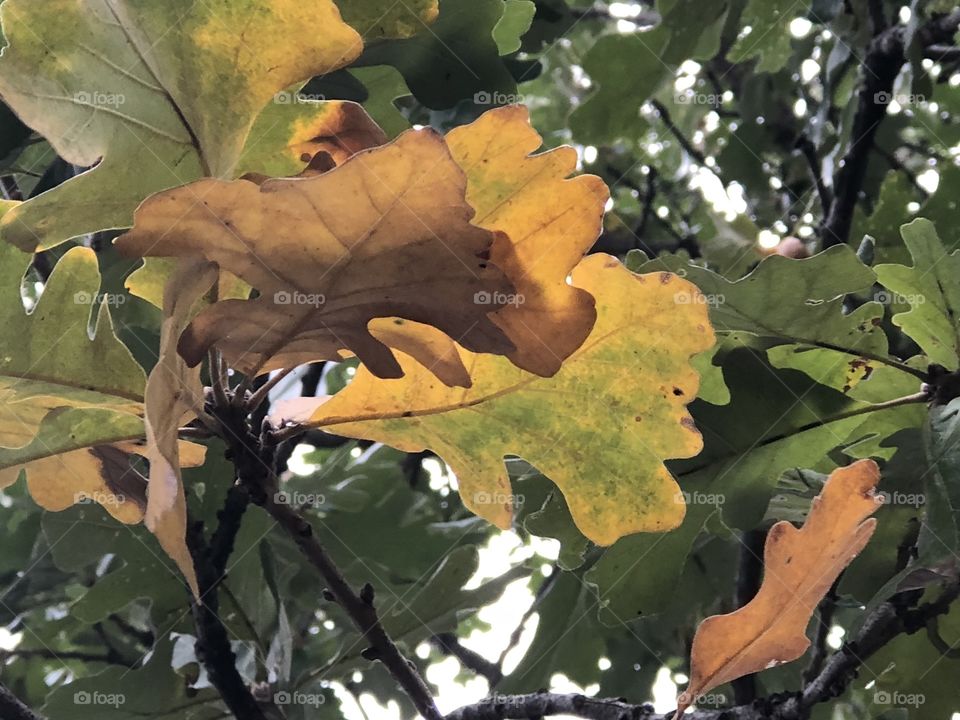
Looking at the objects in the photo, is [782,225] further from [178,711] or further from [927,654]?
[178,711]

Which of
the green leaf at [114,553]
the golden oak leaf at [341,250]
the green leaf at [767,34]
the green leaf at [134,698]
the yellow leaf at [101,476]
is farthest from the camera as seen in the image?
the green leaf at [767,34]

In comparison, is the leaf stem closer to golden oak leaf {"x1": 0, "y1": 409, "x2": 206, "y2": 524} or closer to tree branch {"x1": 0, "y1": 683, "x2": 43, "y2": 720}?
golden oak leaf {"x1": 0, "y1": 409, "x2": 206, "y2": 524}

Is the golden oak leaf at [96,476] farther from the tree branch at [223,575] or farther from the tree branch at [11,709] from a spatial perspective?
the tree branch at [11,709]

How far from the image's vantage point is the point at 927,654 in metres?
0.95

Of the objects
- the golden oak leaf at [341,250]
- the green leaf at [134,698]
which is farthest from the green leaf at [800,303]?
the green leaf at [134,698]

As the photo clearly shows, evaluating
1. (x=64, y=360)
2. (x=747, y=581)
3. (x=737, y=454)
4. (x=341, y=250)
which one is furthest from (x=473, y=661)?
(x=341, y=250)

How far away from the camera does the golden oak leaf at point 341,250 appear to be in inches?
17.6

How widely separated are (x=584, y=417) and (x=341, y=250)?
0.21m

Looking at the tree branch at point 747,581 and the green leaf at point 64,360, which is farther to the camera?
the tree branch at point 747,581

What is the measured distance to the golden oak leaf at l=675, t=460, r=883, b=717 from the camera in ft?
1.82

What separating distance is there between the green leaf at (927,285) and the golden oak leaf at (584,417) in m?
0.33

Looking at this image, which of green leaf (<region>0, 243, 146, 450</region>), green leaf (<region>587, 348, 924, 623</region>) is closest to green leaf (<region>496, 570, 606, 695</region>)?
green leaf (<region>587, 348, 924, 623</region>)

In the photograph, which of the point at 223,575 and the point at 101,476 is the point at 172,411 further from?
the point at 223,575

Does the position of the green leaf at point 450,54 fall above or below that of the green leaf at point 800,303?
above
